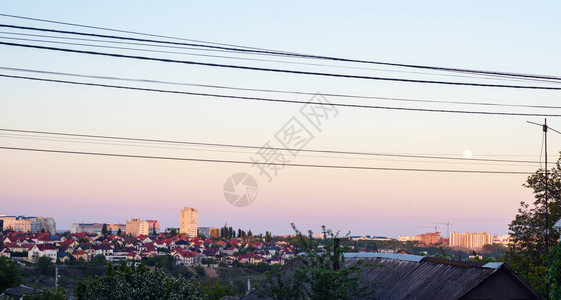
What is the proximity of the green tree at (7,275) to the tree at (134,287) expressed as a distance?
40487 millimetres

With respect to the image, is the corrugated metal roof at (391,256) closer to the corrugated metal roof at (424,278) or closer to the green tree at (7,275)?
the corrugated metal roof at (424,278)

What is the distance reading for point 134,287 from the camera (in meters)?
33.9

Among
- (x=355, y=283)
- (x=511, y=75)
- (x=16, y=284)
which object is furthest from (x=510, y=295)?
(x=16, y=284)

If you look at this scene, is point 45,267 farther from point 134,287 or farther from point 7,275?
point 134,287

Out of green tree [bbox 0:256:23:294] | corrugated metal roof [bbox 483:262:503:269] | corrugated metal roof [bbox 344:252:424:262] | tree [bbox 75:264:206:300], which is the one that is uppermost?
corrugated metal roof [bbox 483:262:503:269]

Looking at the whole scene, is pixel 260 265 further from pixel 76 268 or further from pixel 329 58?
pixel 329 58

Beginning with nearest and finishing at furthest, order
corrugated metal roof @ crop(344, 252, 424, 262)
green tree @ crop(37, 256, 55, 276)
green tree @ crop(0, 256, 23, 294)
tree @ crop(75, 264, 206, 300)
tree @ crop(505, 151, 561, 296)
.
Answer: corrugated metal roof @ crop(344, 252, 424, 262)
tree @ crop(75, 264, 206, 300)
tree @ crop(505, 151, 561, 296)
green tree @ crop(0, 256, 23, 294)
green tree @ crop(37, 256, 55, 276)

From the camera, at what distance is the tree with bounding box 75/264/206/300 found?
33250mm

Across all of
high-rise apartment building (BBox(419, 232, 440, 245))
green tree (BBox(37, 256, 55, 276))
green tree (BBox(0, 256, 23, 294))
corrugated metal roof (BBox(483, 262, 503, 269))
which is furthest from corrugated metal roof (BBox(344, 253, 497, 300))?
high-rise apartment building (BBox(419, 232, 440, 245))

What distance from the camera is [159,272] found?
35.2 meters

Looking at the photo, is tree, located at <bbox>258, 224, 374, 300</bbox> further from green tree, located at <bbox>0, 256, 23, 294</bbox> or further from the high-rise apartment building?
the high-rise apartment building

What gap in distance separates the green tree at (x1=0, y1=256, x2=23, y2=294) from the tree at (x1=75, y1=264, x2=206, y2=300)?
4049 centimetres

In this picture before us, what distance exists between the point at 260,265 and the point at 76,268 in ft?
169

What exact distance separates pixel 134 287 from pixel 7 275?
4300cm
